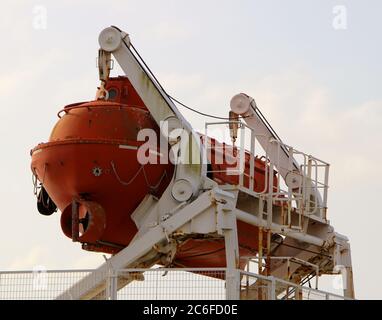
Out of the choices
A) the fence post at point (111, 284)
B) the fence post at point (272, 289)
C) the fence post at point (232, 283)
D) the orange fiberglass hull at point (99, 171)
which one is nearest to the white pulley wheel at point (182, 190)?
the orange fiberglass hull at point (99, 171)

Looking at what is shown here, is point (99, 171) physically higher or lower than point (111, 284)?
higher

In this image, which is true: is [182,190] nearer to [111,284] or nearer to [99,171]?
[99,171]

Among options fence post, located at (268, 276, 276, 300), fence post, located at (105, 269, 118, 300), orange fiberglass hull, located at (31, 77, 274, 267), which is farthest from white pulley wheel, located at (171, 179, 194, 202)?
fence post, located at (268, 276, 276, 300)

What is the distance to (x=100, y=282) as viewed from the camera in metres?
32.3

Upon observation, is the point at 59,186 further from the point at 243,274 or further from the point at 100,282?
the point at 243,274

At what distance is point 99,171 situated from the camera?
110 feet

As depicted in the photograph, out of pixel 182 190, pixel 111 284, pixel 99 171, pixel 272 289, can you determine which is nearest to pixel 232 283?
pixel 272 289

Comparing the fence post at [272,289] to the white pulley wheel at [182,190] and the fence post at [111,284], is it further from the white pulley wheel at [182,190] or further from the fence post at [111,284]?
the fence post at [111,284]

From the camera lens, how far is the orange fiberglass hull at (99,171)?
3347 centimetres

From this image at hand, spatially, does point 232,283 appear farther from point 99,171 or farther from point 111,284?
point 99,171

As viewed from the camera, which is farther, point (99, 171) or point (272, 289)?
point (99, 171)

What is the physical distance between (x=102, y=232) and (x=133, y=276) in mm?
2352
